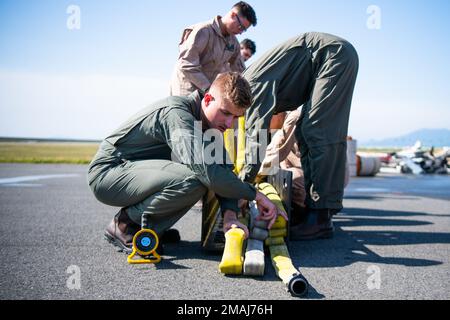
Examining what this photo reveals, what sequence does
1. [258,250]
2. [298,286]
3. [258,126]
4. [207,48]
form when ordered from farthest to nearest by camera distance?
[207,48] → [258,126] → [258,250] → [298,286]

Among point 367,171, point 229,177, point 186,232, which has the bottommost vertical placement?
point 367,171

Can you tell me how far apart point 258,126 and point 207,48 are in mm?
1737

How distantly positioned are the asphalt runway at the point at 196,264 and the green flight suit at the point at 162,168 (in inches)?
14.5

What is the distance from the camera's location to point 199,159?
7.69 feet

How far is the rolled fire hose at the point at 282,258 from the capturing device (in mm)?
1959

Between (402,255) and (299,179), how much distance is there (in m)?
1.30

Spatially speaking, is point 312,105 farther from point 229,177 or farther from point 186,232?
point 186,232

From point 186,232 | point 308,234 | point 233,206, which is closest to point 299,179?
point 308,234

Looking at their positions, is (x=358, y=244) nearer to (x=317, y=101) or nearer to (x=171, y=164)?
(x=317, y=101)

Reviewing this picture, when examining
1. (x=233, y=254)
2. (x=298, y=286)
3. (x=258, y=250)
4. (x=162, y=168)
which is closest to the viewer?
(x=298, y=286)

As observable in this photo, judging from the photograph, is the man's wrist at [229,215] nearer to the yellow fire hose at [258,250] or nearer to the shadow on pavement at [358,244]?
the yellow fire hose at [258,250]

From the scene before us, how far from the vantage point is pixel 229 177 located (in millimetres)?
2377

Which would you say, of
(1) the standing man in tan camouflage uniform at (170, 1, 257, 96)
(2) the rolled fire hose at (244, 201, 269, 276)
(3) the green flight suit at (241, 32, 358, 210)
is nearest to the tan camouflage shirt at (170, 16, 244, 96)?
(1) the standing man in tan camouflage uniform at (170, 1, 257, 96)

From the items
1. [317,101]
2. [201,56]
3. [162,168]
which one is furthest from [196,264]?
[201,56]
